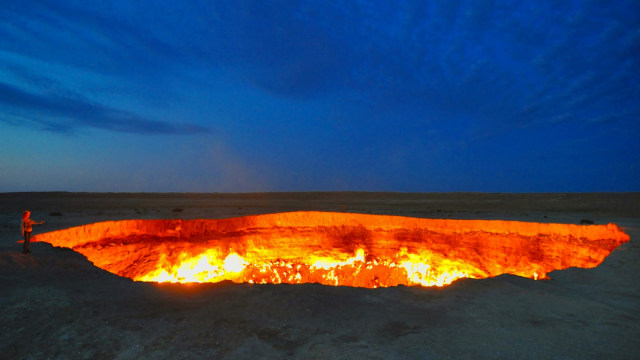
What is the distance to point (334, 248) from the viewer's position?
13.5 m

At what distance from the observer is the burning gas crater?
10.8 m

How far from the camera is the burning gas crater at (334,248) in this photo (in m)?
10.8

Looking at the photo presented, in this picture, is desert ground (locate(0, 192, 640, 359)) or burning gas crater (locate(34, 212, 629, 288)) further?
burning gas crater (locate(34, 212, 629, 288))

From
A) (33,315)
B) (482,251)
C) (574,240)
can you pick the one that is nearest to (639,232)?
(574,240)

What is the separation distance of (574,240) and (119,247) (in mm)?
13901

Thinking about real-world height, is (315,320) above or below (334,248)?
above

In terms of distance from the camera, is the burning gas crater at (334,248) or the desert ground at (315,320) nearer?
the desert ground at (315,320)

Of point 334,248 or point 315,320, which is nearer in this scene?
point 315,320

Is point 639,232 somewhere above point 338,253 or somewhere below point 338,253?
above

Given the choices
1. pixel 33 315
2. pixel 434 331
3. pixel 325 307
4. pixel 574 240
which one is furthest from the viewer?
pixel 574 240

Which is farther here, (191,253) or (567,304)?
(191,253)

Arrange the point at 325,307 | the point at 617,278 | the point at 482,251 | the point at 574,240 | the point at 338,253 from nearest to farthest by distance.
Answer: the point at 325,307 → the point at 617,278 → the point at 574,240 → the point at 482,251 → the point at 338,253

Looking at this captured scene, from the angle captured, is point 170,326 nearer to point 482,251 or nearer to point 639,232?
point 482,251

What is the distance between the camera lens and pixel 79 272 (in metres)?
6.72
